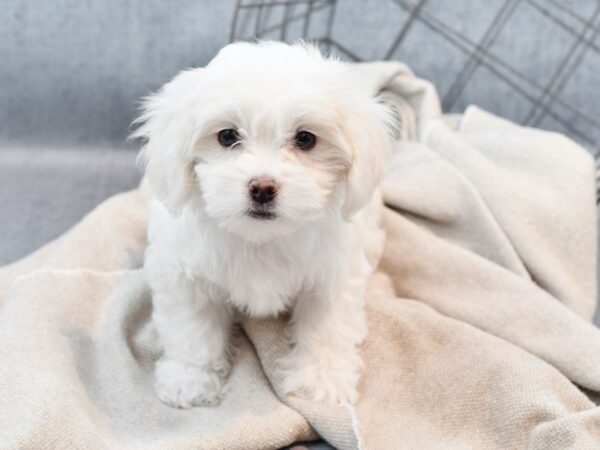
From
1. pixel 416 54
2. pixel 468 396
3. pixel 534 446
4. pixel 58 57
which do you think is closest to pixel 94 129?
pixel 58 57

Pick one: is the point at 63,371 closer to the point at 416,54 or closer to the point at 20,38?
the point at 20,38

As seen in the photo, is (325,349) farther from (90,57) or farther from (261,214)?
(90,57)

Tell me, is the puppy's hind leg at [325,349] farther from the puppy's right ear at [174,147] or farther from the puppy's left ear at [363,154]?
the puppy's right ear at [174,147]

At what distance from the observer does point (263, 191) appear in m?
1.54

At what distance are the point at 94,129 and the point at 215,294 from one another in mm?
1648

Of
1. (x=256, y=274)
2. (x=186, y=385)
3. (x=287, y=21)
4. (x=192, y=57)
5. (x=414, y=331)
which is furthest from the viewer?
(x=192, y=57)

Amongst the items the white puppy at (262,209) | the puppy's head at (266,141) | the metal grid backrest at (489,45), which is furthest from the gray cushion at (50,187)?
the puppy's head at (266,141)

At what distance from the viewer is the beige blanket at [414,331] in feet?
5.92

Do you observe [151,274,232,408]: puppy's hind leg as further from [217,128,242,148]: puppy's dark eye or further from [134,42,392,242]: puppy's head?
[217,128,242,148]: puppy's dark eye

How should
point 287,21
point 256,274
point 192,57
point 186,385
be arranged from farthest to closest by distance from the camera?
1. point 192,57
2. point 287,21
3. point 186,385
4. point 256,274

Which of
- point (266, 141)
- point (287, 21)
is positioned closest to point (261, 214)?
point (266, 141)

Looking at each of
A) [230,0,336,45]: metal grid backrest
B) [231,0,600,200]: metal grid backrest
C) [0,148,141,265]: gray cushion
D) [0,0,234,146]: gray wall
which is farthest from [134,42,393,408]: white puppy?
[231,0,600,200]: metal grid backrest

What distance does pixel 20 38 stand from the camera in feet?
10.4

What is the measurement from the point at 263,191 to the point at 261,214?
0.17 feet
